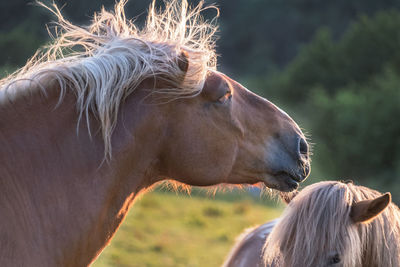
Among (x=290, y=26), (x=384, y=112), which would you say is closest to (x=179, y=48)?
(x=384, y=112)

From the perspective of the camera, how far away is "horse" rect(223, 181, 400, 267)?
303 cm

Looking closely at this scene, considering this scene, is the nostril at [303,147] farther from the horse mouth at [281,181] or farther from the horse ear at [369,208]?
the horse ear at [369,208]

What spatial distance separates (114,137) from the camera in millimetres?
2682

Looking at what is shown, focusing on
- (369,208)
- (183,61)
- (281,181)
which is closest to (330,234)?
(369,208)

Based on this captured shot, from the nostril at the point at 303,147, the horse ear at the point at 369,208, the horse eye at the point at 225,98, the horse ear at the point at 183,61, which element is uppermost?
the horse ear at the point at 183,61

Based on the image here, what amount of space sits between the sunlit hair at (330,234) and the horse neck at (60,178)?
101cm

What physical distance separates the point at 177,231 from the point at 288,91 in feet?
112

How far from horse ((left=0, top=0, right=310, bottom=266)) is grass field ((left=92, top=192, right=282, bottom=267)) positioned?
4.99 metres

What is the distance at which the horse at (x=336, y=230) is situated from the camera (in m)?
3.03

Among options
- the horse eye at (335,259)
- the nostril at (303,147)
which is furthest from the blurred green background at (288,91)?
the horse eye at (335,259)

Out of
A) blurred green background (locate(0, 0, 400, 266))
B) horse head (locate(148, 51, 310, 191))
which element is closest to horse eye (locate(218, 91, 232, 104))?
horse head (locate(148, 51, 310, 191))

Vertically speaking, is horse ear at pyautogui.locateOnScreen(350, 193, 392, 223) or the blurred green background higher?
horse ear at pyautogui.locateOnScreen(350, 193, 392, 223)

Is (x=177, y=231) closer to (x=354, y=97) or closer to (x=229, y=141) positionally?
(x=229, y=141)

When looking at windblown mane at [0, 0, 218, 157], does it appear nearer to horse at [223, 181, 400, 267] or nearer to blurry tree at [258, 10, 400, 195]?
horse at [223, 181, 400, 267]
